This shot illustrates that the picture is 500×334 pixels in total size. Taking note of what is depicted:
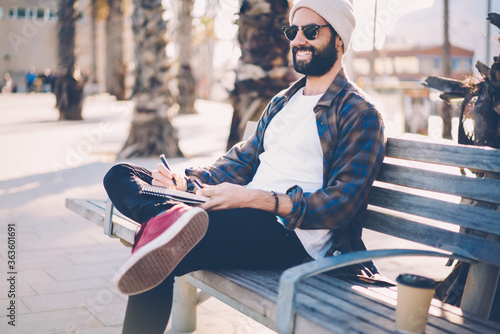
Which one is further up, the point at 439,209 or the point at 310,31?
the point at 310,31

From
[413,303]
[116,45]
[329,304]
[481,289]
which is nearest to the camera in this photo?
[413,303]

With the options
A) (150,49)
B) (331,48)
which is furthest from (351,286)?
(150,49)

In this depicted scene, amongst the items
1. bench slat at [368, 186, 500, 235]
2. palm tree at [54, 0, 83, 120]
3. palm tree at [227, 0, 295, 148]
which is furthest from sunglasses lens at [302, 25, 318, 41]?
palm tree at [54, 0, 83, 120]

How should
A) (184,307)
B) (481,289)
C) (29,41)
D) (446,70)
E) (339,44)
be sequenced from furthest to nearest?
(29,41) → (446,70) → (184,307) → (339,44) → (481,289)

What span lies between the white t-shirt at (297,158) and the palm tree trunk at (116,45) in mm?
27938

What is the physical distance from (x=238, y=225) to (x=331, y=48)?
1.00m

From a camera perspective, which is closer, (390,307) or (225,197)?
(390,307)

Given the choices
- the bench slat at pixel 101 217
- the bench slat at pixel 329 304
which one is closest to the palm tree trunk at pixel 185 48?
the bench slat at pixel 101 217

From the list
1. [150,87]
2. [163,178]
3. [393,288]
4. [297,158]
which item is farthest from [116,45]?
[393,288]

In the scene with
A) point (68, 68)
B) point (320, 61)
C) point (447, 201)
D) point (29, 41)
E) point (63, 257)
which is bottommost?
point (63, 257)

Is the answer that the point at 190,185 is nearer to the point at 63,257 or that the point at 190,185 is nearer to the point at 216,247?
the point at 216,247

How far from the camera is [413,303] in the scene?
2.01 metres

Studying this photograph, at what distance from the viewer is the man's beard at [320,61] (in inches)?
120

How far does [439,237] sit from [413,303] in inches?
24.7
